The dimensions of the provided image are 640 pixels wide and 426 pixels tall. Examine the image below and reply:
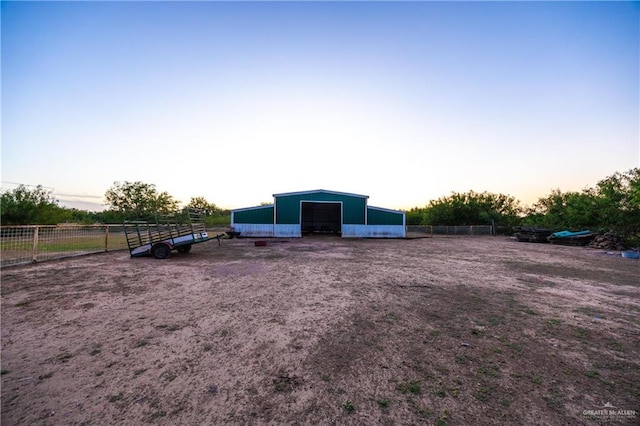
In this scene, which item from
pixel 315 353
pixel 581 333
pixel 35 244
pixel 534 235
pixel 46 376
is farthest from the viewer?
pixel 534 235

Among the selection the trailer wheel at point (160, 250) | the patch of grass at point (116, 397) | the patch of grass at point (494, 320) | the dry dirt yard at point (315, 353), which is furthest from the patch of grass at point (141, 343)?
the trailer wheel at point (160, 250)

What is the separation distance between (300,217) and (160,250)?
1305 centimetres

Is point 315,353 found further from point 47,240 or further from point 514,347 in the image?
point 47,240

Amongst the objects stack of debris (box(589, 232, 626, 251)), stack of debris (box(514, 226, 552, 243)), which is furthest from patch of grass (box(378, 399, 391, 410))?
stack of debris (box(514, 226, 552, 243))

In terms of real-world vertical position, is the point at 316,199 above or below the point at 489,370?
above

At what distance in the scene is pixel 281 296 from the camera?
529 centimetres

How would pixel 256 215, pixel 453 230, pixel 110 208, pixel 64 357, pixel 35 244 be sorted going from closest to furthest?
1. pixel 64 357
2. pixel 35 244
3. pixel 256 215
4. pixel 453 230
5. pixel 110 208

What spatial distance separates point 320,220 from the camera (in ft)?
103

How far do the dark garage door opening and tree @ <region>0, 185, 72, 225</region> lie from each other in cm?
2932

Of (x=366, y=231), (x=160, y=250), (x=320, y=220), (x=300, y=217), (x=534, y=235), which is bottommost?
(x=160, y=250)

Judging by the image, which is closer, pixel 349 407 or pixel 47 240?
pixel 349 407

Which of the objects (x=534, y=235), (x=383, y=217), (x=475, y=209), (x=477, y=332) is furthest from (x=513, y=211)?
(x=477, y=332)

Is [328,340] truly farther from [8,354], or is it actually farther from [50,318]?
[50,318]

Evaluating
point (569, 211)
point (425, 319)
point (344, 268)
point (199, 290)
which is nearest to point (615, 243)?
point (569, 211)
